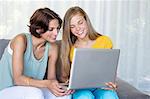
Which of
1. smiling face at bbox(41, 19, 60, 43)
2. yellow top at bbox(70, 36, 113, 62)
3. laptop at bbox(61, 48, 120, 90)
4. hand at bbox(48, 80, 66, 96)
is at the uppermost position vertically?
smiling face at bbox(41, 19, 60, 43)

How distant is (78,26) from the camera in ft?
6.60

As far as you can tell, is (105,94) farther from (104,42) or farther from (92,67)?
(104,42)

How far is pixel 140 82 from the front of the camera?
3506 millimetres

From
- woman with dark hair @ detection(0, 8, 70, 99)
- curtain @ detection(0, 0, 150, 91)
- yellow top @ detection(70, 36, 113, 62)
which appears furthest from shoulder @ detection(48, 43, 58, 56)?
curtain @ detection(0, 0, 150, 91)

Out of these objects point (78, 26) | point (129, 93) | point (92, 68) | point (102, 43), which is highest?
point (78, 26)

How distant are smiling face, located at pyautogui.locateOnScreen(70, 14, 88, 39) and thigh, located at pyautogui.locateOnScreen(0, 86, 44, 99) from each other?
0.59 meters

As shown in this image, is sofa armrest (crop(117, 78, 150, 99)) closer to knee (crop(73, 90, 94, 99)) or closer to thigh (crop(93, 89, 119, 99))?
thigh (crop(93, 89, 119, 99))

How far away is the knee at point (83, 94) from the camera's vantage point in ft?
5.60

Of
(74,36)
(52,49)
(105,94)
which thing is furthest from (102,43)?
(105,94)

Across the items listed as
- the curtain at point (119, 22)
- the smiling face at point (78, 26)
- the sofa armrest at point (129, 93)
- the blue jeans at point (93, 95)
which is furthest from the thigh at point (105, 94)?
the curtain at point (119, 22)

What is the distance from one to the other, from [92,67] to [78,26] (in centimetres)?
45

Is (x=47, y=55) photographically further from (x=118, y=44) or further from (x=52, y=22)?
(x=118, y=44)

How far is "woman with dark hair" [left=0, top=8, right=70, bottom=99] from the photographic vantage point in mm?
1771

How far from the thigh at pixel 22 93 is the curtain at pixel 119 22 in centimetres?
168
